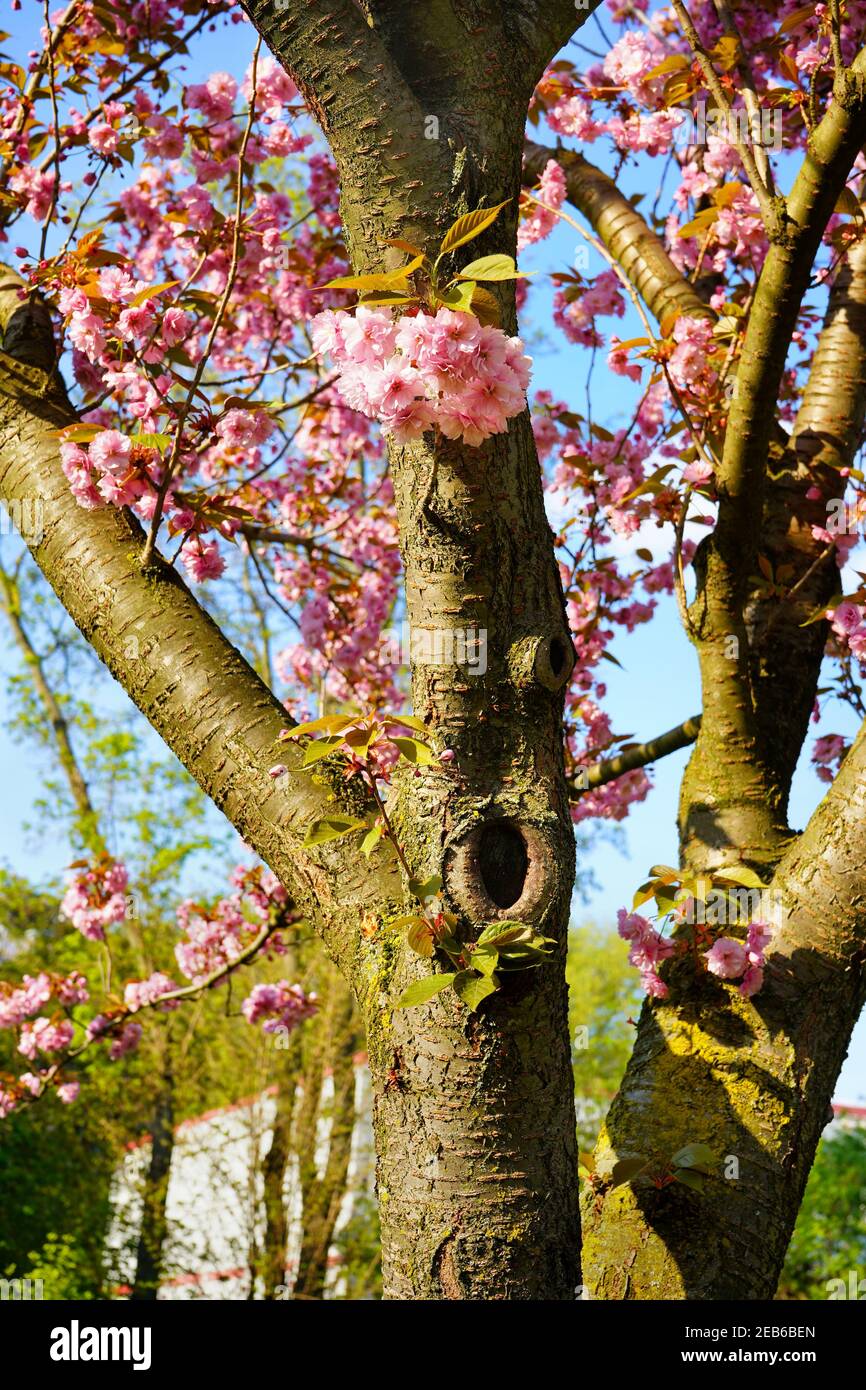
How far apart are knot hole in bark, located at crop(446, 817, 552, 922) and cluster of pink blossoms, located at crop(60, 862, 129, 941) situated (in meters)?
2.71

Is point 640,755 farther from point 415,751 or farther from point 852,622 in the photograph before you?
point 415,751

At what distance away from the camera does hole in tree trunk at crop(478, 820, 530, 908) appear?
150cm

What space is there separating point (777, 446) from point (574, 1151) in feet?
5.79

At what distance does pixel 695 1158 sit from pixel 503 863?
65 centimetres

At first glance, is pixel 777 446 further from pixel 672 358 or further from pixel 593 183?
pixel 593 183

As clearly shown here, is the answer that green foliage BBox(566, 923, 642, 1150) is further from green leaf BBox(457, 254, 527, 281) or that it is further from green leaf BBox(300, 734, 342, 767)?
green leaf BBox(457, 254, 527, 281)

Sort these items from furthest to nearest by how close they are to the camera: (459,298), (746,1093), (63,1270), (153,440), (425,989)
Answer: (63,1270)
(746,1093)
(153,440)
(425,989)
(459,298)

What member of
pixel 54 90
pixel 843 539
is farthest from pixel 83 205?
pixel 843 539

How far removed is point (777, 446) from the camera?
105 inches

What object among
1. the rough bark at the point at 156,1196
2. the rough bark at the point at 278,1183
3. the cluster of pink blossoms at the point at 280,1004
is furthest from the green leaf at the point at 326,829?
the rough bark at the point at 156,1196

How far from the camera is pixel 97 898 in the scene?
402 cm

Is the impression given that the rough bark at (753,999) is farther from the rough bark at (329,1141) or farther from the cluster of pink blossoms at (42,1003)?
the rough bark at (329,1141)

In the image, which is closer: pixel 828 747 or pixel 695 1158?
pixel 695 1158

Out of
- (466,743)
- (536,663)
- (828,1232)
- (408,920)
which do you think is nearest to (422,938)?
(408,920)
